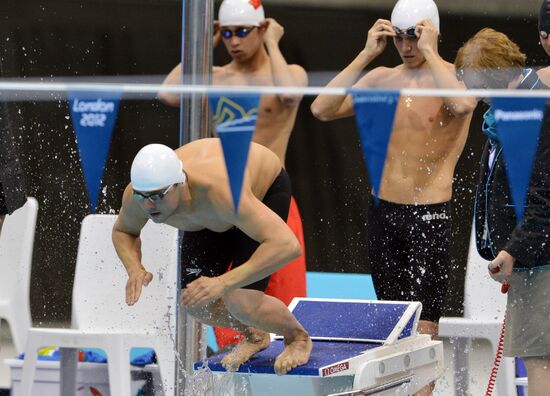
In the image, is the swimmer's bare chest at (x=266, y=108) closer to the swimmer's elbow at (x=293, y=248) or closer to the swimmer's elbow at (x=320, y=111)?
the swimmer's elbow at (x=320, y=111)

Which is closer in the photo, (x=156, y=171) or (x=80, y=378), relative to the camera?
(x=156, y=171)

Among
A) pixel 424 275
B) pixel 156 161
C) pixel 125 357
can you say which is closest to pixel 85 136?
pixel 156 161

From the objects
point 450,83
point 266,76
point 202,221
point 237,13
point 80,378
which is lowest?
point 80,378

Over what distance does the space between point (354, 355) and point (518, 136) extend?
2.96ft

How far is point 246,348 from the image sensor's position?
4.26 metres

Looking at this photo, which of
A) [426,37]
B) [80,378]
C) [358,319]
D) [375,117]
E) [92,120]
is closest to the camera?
[375,117]

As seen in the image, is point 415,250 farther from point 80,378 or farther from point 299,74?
point 80,378


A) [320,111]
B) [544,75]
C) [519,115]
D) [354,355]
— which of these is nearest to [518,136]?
[519,115]

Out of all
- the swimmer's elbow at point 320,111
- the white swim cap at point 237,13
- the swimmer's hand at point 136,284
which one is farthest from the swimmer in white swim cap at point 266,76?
the swimmer's hand at point 136,284

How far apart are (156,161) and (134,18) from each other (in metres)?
1.83

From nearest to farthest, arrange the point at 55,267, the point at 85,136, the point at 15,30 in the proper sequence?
the point at 85,136 → the point at 15,30 → the point at 55,267

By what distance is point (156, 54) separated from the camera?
5.90m

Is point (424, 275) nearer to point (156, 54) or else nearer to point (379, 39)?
point (379, 39)

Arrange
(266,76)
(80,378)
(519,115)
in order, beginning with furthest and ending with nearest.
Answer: (266,76), (80,378), (519,115)
